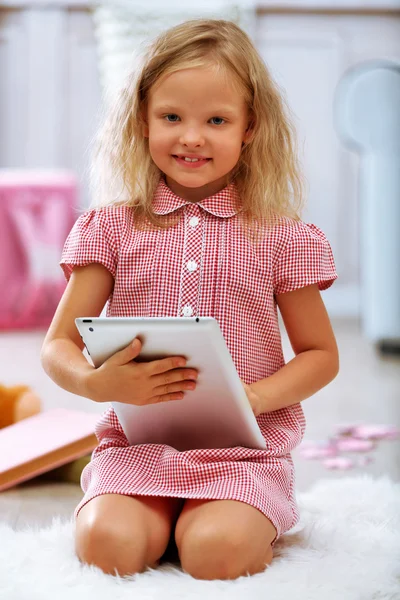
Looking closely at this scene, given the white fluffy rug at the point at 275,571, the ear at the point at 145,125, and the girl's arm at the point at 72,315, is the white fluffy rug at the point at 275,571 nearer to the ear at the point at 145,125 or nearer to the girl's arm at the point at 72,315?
the girl's arm at the point at 72,315

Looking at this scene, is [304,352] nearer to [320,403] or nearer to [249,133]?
[249,133]

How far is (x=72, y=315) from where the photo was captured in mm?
1138

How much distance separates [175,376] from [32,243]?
6.94 feet

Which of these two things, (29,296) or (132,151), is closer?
(132,151)

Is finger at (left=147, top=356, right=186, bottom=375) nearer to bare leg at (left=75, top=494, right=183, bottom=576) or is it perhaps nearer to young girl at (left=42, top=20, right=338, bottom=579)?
young girl at (left=42, top=20, right=338, bottom=579)

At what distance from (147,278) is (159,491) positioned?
0.26m

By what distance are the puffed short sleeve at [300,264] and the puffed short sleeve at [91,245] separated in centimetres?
21

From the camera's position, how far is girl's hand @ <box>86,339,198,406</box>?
972 millimetres

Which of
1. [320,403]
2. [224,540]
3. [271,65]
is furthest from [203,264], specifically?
[271,65]

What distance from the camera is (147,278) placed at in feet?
3.72

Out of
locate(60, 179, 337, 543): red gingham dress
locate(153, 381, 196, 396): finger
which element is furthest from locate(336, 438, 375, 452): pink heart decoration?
locate(153, 381, 196, 396): finger

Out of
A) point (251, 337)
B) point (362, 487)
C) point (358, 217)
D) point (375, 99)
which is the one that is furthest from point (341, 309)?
point (251, 337)

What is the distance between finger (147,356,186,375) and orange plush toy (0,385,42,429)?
28.8 inches

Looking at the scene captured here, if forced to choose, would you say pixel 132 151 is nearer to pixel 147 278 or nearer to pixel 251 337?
pixel 147 278
